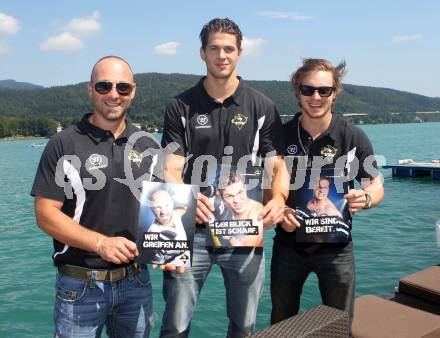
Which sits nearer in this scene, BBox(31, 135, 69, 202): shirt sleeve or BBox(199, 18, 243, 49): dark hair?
BBox(31, 135, 69, 202): shirt sleeve

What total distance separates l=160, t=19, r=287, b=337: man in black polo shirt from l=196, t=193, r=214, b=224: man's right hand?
0.01 m

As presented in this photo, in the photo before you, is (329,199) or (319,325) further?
(329,199)

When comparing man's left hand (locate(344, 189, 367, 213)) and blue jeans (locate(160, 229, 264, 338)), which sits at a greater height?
man's left hand (locate(344, 189, 367, 213))

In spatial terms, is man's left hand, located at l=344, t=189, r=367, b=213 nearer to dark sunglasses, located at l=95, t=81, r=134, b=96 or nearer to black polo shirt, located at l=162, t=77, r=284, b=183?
black polo shirt, located at l=162, t=77, r=284, b=183

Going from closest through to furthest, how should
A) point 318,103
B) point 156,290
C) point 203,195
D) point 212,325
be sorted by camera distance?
1. point 203,195
2. point 318,103
3. point 212,325
4. point 156,290

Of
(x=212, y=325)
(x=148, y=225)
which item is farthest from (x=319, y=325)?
(x=212, y=325)

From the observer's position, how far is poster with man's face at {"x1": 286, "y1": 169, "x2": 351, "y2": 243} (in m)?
4.52

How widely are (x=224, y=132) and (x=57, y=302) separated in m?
2.16

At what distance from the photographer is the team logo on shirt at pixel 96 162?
3904mm

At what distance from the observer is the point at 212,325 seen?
10953 millimetres

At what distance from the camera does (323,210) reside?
4.55m

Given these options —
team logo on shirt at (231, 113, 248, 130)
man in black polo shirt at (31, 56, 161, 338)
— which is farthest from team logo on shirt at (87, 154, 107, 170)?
team logo on shirt at (231, 113, 248, 130)

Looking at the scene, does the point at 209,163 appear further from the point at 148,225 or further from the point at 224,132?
the point at 148,225

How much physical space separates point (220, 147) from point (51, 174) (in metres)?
1.57
